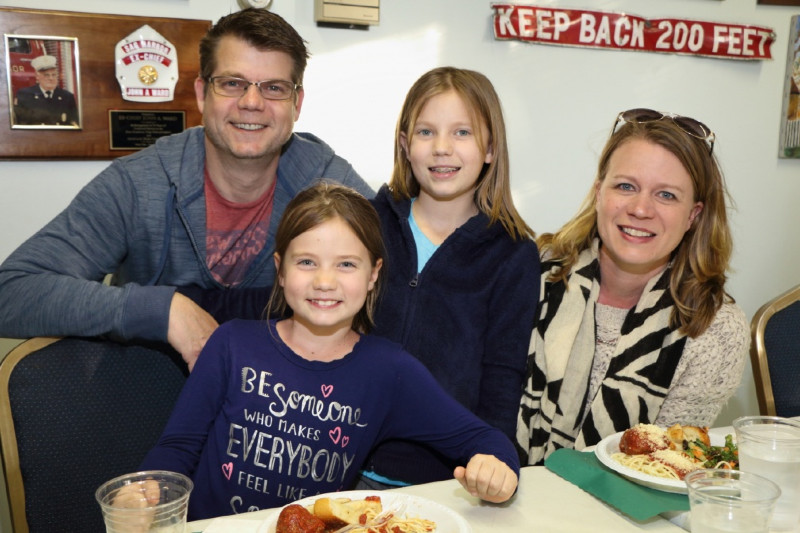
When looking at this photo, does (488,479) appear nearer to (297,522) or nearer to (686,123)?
(297,522)

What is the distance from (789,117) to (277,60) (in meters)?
2.90

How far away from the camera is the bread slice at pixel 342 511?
1254 mm

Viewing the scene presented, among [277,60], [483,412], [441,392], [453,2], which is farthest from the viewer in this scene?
[453,2]

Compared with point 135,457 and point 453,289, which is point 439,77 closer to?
point 453,289

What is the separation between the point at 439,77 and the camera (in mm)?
1993

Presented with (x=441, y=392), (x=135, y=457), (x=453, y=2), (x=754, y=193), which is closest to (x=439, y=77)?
(x=441, y=392)

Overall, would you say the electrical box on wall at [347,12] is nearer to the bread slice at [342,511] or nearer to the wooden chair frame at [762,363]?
the wooden chair frame at [762,363]

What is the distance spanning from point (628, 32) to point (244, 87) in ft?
6.98

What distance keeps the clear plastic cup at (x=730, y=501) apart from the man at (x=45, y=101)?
2388 millimetres

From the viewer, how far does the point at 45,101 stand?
2686 millimetres

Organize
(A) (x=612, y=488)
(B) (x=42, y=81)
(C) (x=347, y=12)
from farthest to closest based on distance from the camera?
(C) (x=347, y=12)
(B) (x=42, y=81)
(A) (x=612, y=488)

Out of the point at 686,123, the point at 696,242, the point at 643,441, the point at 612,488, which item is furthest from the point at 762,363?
the point at 612,488

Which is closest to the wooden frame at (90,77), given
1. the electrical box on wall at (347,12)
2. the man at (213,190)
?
the electrical box on wall at (347,12)

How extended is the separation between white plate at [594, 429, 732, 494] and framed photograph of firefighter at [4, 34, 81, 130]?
2.13 m
